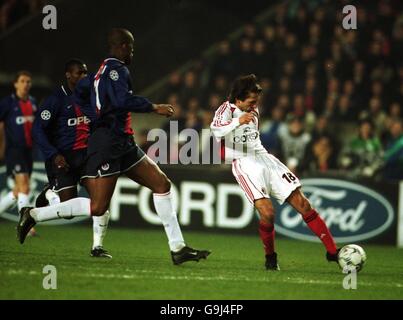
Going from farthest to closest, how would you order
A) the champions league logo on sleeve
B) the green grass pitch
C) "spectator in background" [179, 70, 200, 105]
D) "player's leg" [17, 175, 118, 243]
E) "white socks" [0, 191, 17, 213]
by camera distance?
"spectator in background" [179, 70, 200, 105] → the champions league logo on sleeve → "white socks" [0, 191, 17, 213] → "player's leg" [17, 175, 118, 243] → the green grass pitch

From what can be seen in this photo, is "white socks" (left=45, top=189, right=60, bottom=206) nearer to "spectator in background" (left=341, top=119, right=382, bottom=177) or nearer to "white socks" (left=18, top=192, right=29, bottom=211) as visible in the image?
"white socks" (left=18, top=192, right=29, bottom=211)

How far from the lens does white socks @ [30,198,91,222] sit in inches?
334

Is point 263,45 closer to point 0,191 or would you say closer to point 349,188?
point 349,188

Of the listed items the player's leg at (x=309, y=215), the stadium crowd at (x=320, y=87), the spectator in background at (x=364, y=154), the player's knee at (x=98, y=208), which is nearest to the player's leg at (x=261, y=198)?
the player's leg at (x=309, y=215)

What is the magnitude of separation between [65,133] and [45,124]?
0.23m

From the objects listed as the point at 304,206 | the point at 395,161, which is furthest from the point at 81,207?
the point at 395,161

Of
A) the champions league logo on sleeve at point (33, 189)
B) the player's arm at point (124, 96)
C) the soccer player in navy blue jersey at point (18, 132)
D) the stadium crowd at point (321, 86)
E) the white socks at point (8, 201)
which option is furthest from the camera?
the stadium crowd at point (321, 86)

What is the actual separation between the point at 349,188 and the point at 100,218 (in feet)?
15.3

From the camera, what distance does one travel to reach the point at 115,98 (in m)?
8.02

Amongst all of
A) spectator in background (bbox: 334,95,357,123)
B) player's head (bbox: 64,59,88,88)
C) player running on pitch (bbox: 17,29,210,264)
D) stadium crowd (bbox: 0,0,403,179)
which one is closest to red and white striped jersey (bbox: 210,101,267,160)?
player running on pitch (bbox: 17,29,210,264)

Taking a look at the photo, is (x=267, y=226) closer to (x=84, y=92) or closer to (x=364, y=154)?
(x=84, y=92)

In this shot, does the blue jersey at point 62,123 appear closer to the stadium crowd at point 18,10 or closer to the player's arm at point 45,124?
the player's arm at point 45,124

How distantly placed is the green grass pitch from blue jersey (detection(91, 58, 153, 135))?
4.45 ft

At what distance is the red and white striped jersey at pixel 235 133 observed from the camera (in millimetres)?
8430
